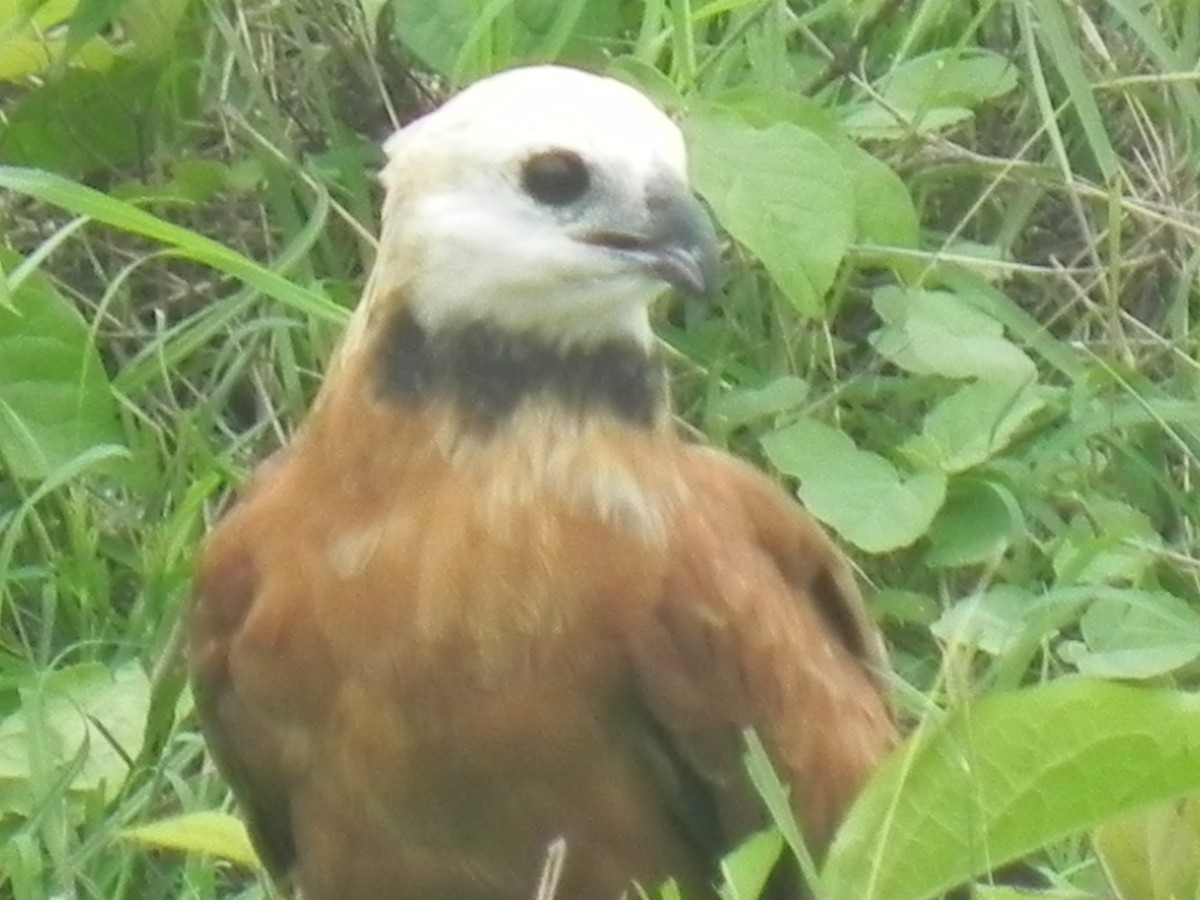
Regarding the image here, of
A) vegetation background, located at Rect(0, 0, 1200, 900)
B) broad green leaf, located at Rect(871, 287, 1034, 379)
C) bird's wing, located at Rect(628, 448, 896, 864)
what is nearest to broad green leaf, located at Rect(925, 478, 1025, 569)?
vegetation background, located at Rect(0, 0, 1200, 900)

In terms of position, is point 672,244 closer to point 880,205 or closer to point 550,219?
point 550,219

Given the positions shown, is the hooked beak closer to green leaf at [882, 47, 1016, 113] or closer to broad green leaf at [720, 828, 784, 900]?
broad green leaf at [720, 828, 784, 900]

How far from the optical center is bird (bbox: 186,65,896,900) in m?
1.92

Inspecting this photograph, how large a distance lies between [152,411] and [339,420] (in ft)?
3.58

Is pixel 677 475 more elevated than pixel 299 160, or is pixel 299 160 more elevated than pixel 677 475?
pixel 677 475

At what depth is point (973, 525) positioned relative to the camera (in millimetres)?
2850

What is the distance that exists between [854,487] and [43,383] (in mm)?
803

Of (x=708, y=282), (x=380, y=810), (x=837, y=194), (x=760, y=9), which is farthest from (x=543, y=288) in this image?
(x=760, y=9)

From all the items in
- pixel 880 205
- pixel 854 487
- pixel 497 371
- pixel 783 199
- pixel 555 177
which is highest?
pixel 555 177

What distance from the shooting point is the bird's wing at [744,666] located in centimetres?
198

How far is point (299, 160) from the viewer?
310cm

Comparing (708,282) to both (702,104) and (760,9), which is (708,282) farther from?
(760,9)

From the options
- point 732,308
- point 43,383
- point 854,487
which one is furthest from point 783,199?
point 43,383

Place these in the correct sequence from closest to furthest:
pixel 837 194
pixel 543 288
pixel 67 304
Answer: pixel 543 288 < pixel 837 194 < pixel 67 304
